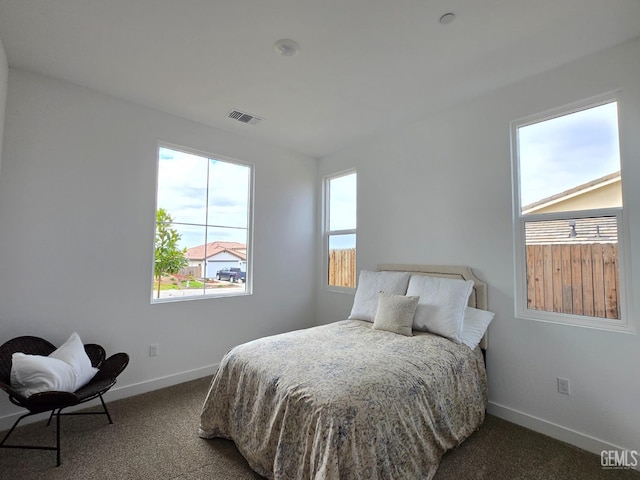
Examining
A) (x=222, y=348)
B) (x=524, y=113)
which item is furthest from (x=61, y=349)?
(x=524, y=113)

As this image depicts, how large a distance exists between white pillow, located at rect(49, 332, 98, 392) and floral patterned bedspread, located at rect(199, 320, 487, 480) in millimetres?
899

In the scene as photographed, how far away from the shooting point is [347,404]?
147cm

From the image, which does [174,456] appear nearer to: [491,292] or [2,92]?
[491,292]

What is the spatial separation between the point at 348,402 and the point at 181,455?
1292 millimetres

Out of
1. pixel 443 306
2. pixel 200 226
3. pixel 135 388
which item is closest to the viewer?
pixel 443 306

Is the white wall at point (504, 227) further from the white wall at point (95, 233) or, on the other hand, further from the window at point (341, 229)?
the white wall at point (95, 233)

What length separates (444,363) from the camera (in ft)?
6.72

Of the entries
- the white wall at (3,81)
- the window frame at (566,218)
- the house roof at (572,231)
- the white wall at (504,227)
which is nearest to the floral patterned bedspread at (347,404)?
the white wall at (504,227)

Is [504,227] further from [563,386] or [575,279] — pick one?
[563,386]

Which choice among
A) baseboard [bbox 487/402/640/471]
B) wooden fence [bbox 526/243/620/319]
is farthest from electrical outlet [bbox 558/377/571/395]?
wooden fence [bbox 526/243/620/319]

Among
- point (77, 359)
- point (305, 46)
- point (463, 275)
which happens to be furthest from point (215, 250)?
point (463, 275)

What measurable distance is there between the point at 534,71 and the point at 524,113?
0.99ft

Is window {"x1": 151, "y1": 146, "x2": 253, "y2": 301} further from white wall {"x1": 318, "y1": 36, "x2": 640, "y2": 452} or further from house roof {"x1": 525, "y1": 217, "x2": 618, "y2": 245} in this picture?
house roof {"x1": 525, "y1": 217, "x2": 618, "y2": 245}

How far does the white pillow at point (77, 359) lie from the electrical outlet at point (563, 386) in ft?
11.2
